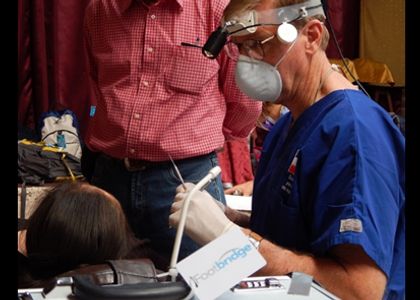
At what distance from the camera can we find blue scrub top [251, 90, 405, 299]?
104cm

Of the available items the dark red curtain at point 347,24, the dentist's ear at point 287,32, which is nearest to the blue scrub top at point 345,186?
the dentist's ear at point 287,32

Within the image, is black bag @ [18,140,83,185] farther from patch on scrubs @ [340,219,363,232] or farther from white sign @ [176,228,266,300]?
white sign @ [176,228,266,300]

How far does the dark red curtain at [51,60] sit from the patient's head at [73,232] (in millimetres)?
2829

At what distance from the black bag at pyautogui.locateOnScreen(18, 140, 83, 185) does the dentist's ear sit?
196cm

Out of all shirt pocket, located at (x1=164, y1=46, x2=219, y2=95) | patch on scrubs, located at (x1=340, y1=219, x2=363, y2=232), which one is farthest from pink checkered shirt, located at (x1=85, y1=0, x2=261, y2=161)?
patch on scrubs, located at (x1=340, y1=219, x2=363, y2=232)

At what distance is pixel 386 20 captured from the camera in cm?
464

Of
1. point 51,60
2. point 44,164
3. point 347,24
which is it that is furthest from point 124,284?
point 347,24

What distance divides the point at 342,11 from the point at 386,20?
0.32 meters

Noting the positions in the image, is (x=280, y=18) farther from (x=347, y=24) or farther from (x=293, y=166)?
(x=347, y=24)

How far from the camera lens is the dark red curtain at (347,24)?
15.2ft

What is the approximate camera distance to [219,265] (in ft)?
2.63

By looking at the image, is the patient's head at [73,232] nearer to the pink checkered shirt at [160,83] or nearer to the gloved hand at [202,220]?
the gloved hand at [202,220]

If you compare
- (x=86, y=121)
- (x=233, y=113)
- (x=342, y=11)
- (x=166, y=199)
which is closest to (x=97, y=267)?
(x=166, y=199)

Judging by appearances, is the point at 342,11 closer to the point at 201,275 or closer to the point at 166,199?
the point at 166,199
